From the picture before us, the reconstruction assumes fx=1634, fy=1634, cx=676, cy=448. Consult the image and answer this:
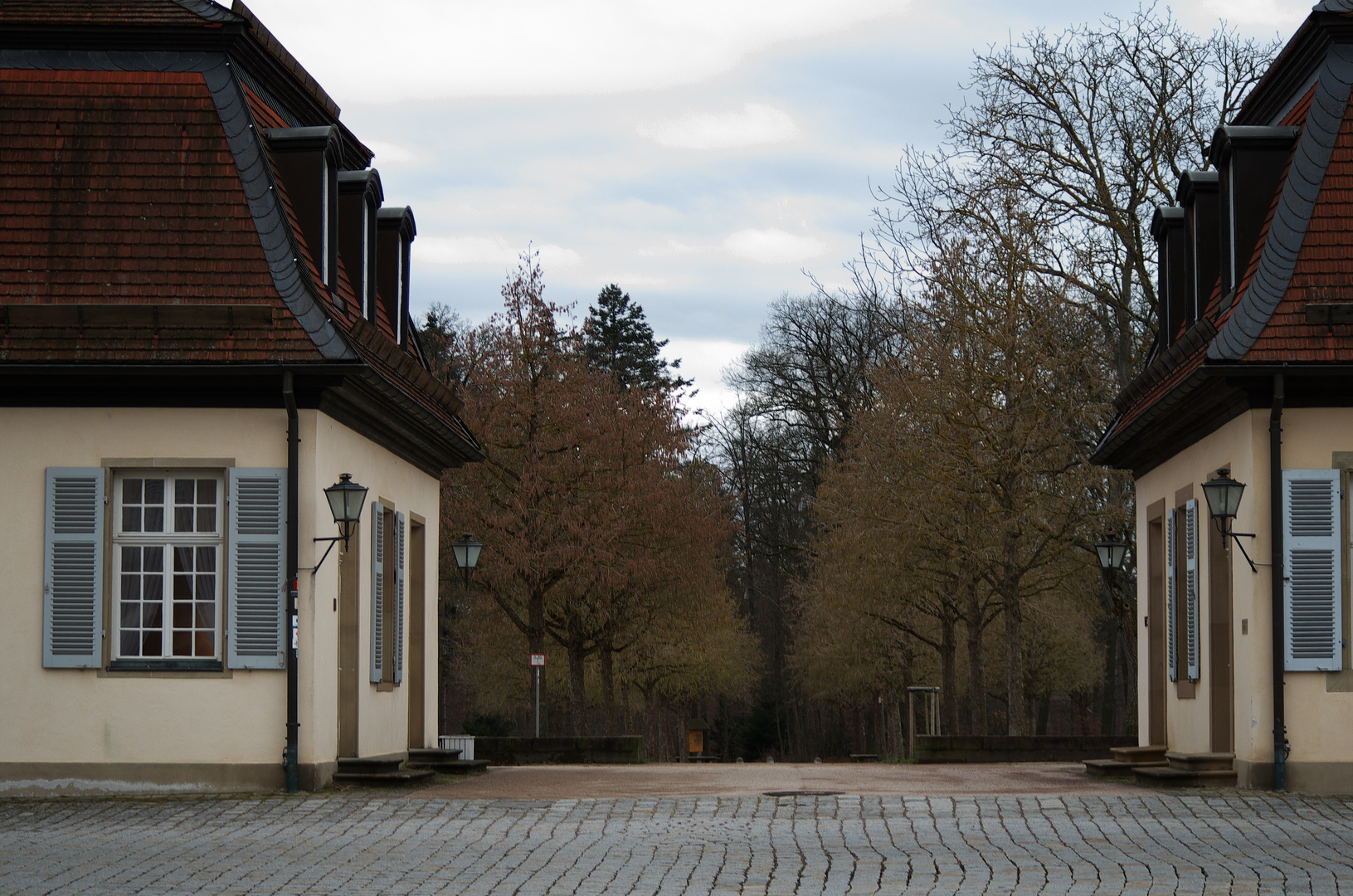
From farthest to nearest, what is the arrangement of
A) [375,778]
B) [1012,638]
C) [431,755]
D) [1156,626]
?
[1012,638] < [1156,626] < [431,755] < [375,778]

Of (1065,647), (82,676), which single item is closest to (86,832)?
(82,676)

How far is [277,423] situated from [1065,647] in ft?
113

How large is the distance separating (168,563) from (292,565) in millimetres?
1297

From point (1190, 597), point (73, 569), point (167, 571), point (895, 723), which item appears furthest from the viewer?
point (895, 723)

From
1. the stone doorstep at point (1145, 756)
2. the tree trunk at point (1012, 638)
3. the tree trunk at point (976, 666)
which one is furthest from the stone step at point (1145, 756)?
the tree trunk at point (976, 666)

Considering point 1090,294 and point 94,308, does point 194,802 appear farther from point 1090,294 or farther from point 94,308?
point 1090,294

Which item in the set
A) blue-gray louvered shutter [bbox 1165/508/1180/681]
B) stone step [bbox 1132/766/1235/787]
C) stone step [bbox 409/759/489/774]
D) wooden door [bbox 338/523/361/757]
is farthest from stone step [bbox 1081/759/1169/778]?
wooden door [bbox 338/523/361/757]

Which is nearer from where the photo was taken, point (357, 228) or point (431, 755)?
point (357, 228)

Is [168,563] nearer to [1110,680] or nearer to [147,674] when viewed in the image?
[147,674]

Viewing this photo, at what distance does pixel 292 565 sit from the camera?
1552 cm

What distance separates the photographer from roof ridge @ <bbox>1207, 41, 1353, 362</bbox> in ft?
50.7

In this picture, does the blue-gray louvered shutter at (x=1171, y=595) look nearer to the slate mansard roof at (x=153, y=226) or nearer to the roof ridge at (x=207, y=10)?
the slate mansard roof at (x=153, y=226)

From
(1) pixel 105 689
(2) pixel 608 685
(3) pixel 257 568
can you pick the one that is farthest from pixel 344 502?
(2) pixel 608 685

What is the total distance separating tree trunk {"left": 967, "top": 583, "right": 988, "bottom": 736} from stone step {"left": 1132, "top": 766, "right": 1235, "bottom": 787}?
55.5ft
